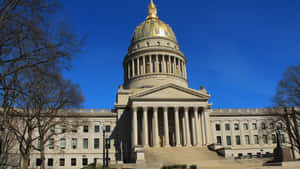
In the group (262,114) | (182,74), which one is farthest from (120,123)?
(262,114)

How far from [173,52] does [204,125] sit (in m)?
27.3

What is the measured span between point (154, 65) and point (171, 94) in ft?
67.3

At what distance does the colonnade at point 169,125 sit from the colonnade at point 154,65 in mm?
17715

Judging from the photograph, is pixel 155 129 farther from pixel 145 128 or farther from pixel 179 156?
pixel 179 156

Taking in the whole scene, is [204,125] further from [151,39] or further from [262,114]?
[151,39]

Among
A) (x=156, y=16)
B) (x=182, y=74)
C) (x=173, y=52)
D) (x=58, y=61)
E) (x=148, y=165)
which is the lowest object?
(x=148, y=165)

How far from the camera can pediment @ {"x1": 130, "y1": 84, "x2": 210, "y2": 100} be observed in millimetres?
54125

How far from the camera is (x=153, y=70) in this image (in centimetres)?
7369

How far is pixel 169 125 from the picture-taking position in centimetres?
5881

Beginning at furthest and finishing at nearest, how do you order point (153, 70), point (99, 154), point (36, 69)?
point (153, 70) → point (99, 154) → point (36, 69)

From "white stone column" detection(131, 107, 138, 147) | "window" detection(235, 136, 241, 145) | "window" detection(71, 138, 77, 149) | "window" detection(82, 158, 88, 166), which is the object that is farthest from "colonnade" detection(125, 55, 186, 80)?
"window" detection(82, 158, 88, 166)

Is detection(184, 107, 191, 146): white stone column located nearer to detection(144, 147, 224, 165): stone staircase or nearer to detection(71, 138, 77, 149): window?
detection(144, 147, 224, 165): stone staircase

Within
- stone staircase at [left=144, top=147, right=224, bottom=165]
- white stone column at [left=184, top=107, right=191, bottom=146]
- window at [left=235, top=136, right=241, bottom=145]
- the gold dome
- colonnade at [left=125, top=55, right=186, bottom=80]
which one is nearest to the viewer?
stone staircase at [left=144, top=147, right=224, bottom=165]

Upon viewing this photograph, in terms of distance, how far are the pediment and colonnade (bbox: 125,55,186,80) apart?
1767 cm
